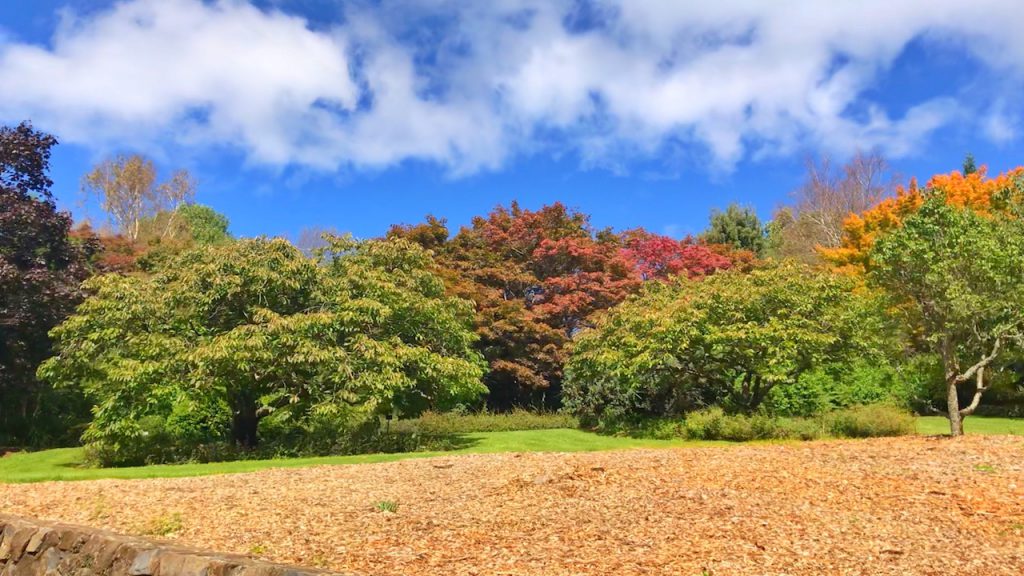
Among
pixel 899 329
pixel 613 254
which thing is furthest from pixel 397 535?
pixel 613 254

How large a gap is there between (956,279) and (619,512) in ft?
28.6

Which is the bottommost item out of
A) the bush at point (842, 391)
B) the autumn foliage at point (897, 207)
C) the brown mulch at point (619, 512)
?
the brown mulch at point (619, 512)

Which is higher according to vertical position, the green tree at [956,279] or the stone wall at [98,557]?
the green tree at [956,279]

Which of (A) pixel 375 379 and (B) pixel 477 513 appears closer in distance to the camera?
(B) pixel 477 513

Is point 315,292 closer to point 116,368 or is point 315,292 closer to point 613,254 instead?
point 116,368

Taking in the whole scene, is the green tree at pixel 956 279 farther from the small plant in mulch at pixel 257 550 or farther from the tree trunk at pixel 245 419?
the tree trunk at pixel 245 419

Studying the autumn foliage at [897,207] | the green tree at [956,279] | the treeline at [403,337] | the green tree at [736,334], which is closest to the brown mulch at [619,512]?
the green tree at [956,279]

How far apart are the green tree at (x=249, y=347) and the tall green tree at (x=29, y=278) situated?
3581mm

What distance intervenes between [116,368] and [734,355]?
13951mm

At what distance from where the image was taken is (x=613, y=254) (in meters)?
27.6

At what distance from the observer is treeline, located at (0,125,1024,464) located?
12727mm

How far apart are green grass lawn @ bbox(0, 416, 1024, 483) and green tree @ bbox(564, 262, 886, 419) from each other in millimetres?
2098

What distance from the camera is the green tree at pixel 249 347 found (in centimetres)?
1427

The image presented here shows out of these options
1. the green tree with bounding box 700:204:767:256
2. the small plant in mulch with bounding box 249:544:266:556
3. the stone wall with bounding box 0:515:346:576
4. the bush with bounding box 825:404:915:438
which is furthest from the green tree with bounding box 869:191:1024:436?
the green tree with bounding box 700:204:767:256
